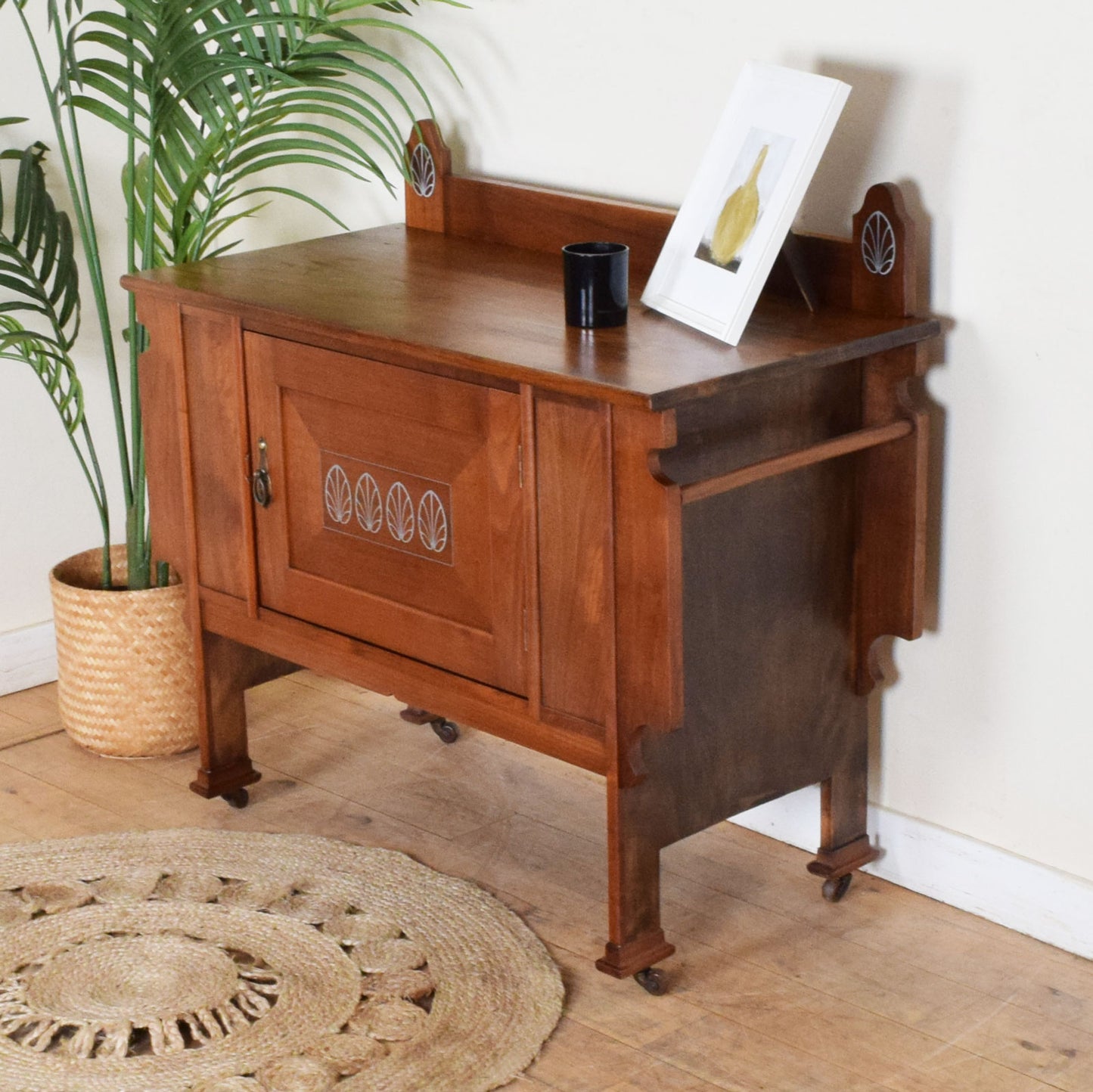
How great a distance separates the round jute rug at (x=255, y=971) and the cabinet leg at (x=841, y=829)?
449 millimetres

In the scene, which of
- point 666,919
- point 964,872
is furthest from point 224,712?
point 964,872

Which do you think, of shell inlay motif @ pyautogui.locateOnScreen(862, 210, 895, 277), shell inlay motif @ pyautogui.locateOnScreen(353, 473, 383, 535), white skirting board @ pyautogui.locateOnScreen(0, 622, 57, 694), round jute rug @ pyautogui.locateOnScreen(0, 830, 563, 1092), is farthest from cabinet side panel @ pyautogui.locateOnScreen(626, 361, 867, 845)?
white skirting board @ pyautogui.locateOnScreen(0, 622, 57, 694)

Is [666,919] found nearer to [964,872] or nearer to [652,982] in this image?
[652,982]

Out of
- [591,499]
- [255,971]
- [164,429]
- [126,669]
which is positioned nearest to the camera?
[591,499]

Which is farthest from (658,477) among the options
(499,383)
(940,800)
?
(940,800)

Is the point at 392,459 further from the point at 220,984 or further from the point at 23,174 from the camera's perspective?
the point at 23,174

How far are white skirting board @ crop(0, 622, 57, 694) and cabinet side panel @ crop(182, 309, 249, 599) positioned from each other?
2.67 ft

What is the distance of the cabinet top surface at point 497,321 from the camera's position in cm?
206

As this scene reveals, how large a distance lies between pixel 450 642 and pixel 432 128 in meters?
0.95

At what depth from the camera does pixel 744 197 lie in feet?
7.33

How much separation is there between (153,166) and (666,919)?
1.43 meters

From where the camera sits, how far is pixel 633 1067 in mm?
2137

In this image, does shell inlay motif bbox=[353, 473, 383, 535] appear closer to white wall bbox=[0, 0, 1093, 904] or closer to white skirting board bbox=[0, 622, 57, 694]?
white wall bbox=[0, 0, 1093, 904]

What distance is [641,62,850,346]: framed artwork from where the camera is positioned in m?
2.16
